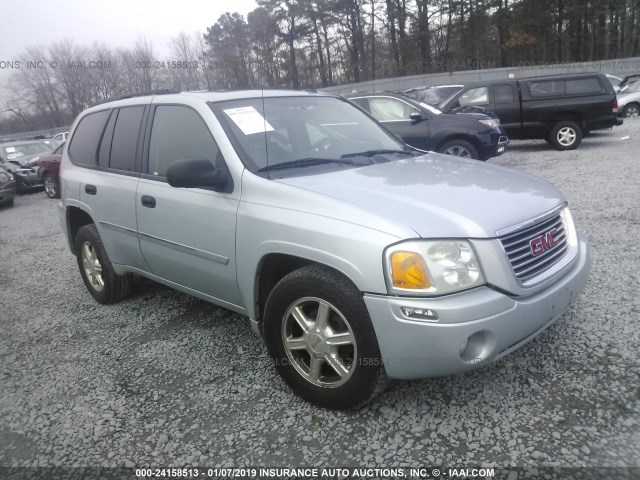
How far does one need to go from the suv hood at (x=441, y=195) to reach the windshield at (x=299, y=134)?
0.26 metres

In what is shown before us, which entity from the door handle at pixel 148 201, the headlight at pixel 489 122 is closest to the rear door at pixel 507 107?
the headlight at pixel 489 122

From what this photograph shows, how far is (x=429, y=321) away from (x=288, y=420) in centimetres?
101

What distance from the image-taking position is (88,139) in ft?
14.5

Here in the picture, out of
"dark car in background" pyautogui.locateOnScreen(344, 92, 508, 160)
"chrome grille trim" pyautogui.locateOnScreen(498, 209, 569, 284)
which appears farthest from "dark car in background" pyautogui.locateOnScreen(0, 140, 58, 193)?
"chrome grille trim" pyautogui.locateOnScreen(498, 209, 569, 284)

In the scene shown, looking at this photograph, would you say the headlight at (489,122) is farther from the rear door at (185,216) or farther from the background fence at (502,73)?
the background fence at (502,73)

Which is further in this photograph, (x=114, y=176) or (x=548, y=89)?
(x=548, y=89)

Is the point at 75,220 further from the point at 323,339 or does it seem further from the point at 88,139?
the point at 323,339

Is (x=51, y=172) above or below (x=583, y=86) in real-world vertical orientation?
below

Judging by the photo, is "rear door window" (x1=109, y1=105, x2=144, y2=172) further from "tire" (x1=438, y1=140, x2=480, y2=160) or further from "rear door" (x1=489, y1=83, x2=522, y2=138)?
"rear door" (x1=489, y1=83, x2=522, y2=138)

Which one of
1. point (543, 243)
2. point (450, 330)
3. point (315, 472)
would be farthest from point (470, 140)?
point (315, 472)

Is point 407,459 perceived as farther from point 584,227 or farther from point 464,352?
point 584,227

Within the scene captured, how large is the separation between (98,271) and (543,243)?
12.3ft

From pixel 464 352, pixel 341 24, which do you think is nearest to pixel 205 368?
pixel 464 352

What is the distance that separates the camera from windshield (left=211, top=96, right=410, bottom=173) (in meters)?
→ 3.05
